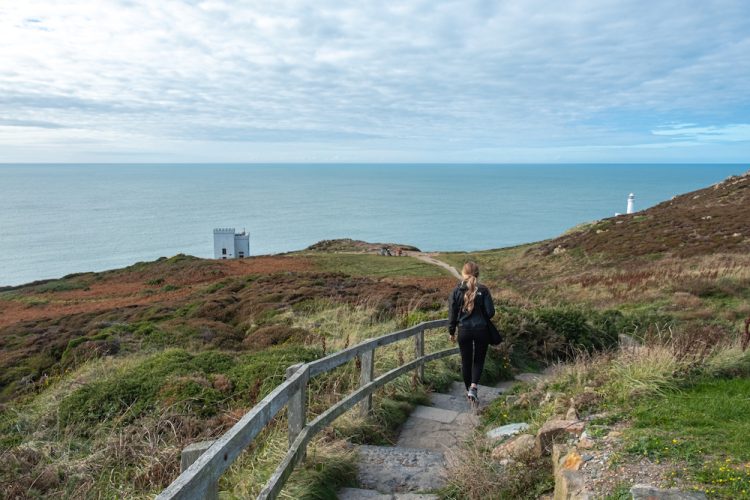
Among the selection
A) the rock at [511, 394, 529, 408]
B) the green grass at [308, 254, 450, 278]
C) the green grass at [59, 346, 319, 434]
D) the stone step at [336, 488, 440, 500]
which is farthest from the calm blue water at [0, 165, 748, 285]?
the stone step at [336, 488, 440, 500]

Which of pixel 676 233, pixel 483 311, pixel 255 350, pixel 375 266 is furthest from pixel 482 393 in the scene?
pixel 375 266

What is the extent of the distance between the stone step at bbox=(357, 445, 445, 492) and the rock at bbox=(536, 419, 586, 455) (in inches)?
33.7

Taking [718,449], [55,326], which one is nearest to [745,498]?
[718,449]

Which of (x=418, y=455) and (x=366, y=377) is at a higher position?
(x=366, y=377)

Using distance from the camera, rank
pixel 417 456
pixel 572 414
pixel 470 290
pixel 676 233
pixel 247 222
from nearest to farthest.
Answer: pixel 572 414 → pixel 417 456 → pixel 470 290 → pixel 676 233 → pixel 247 222

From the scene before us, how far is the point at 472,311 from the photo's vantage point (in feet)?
24.1

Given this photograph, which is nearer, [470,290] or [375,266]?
[470,290]

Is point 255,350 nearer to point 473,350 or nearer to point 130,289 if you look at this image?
point 473,350

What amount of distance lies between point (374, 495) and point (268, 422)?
1022 mm

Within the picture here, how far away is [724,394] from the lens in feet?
18.5

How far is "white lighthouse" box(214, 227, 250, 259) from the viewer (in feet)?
212

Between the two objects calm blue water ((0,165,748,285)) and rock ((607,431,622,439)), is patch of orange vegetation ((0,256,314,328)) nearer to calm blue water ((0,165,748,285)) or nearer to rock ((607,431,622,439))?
rock ((607,431,622,439))

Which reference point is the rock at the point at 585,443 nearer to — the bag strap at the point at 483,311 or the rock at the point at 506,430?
the rock at the point at 506,430

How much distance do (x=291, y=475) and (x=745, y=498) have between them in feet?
10.1
